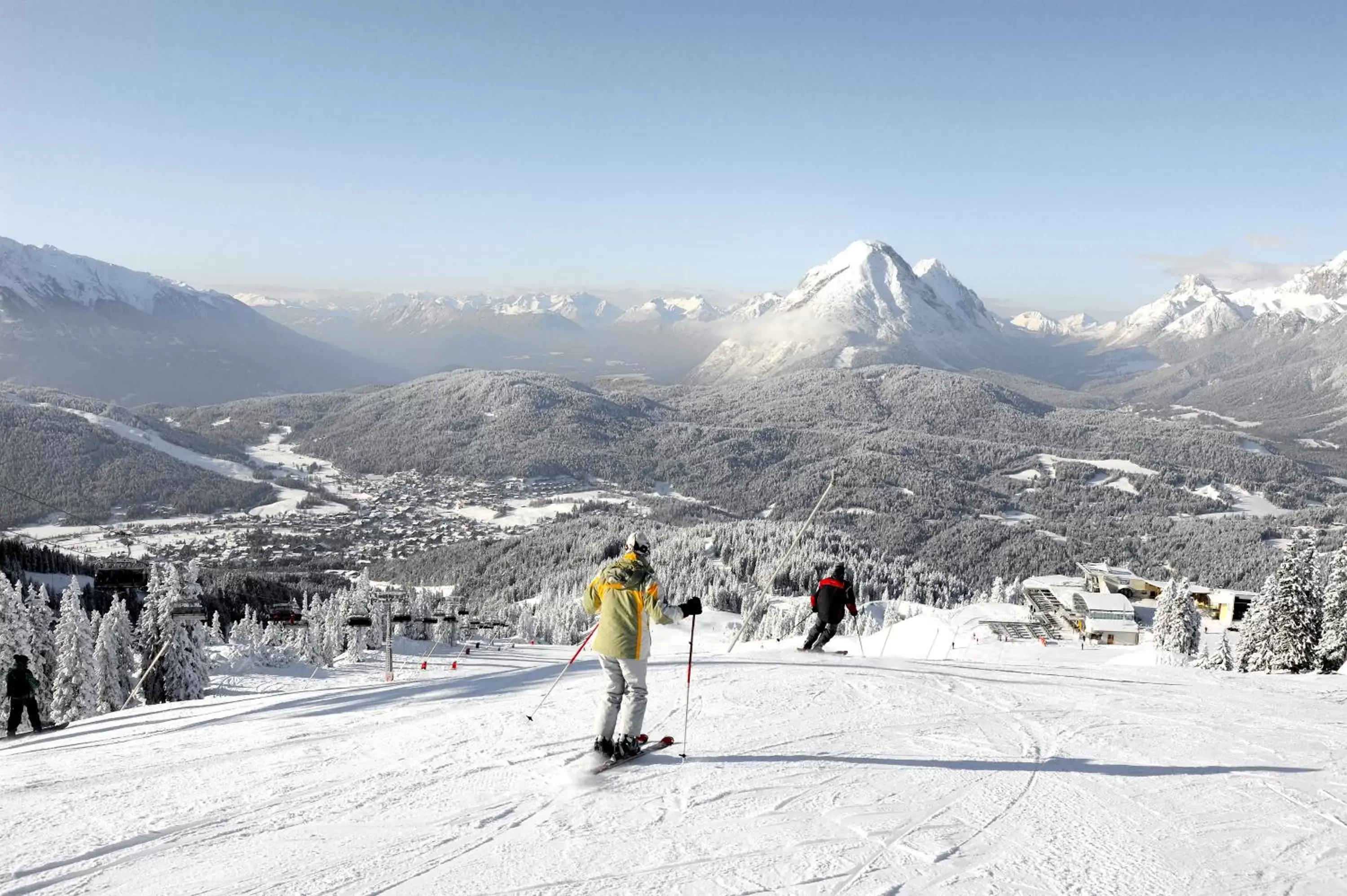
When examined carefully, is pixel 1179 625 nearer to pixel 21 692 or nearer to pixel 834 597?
pixel 834 597

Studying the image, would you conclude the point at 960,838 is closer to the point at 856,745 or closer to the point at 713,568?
the point at 856,745

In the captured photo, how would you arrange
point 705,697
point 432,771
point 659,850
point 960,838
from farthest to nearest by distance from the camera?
point 705,697 → point 432,771 → point 960,838 → point 659,850

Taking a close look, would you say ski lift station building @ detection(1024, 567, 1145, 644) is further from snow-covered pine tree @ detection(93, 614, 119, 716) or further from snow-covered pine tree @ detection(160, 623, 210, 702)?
snow-covered pine tree @ detection(93, 614, 119, 716)

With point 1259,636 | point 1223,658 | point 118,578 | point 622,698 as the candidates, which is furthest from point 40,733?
point 1223,658

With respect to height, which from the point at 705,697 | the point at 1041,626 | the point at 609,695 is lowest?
the point at 1041,626

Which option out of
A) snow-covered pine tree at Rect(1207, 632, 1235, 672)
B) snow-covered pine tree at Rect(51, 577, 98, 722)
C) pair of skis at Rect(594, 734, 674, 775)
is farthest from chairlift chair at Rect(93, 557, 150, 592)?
snow-covered pine tree at Rect(1207, 632, 1235, 672)

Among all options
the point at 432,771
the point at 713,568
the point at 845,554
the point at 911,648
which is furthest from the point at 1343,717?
the point at 845,554

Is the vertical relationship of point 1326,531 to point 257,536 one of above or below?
above

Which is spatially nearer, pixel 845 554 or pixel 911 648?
pixel 911 648
